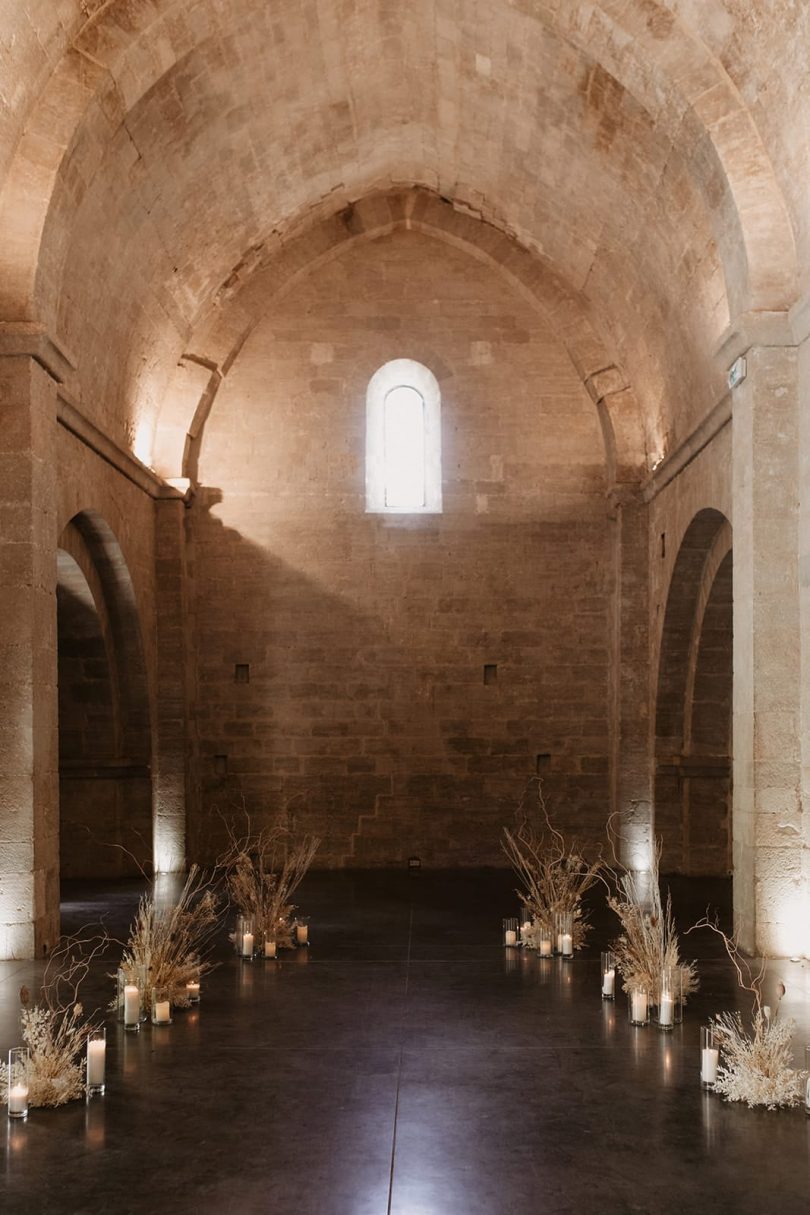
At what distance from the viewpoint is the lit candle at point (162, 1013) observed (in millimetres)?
6641

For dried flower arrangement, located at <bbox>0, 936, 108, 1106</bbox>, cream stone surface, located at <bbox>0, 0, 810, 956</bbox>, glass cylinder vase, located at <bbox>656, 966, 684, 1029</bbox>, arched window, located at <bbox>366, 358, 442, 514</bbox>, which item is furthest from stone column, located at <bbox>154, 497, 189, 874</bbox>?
glass cylinder vase, located at <bbox>656, 966, 684, 1029</bbox>

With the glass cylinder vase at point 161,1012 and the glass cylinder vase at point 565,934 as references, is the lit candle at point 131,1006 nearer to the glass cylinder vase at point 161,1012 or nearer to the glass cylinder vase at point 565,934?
the glass cylinder vase at point 161,1012

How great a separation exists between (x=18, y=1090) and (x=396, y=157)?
10.8 metres

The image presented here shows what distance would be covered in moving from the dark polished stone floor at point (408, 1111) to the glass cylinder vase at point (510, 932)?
574 mm

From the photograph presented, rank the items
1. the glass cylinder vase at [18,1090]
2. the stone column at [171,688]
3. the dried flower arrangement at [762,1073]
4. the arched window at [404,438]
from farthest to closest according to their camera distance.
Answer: the arched window at [404,438] < the stone column at [171,688] < the dried flower arrangement at [762,1073] < the glass cylinder vase at [18,1090]

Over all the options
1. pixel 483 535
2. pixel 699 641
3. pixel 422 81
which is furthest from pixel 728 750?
pixel 422 81

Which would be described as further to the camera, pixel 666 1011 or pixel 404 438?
pixel 404 438

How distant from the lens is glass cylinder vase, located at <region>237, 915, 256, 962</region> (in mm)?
8367

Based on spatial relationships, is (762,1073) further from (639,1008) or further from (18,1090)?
(18,1090)

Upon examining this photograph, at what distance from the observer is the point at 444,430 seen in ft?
46.9

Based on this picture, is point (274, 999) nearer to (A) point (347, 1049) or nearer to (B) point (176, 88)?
(A) point (347, 1049)

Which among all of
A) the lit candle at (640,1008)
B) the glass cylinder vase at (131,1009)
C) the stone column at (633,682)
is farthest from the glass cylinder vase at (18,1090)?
the stone column at (633,682)

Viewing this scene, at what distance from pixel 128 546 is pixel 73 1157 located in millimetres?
8122

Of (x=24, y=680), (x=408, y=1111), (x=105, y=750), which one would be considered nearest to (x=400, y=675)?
(x=105, y=750)
